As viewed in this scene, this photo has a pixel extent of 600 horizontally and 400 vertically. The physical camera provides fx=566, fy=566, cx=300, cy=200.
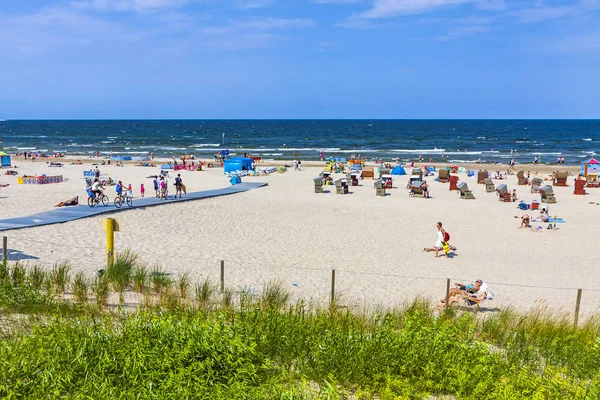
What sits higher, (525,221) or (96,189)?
(96,189)

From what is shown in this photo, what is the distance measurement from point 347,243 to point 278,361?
10.1m

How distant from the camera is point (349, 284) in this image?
37.8 ft

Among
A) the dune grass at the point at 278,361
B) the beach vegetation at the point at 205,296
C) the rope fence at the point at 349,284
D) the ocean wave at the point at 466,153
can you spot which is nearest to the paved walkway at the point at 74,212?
the rope fence at the point at 349,284

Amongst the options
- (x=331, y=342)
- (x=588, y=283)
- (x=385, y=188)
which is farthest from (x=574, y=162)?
(x=331, y=342)

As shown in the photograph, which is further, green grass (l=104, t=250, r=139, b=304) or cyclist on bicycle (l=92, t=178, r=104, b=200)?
cyclist on bicycle (l=92, t=178, r=104, b=200)

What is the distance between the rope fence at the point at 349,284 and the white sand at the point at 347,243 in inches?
1.5

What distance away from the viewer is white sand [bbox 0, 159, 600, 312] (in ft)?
38.4

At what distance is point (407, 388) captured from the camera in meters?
5.30

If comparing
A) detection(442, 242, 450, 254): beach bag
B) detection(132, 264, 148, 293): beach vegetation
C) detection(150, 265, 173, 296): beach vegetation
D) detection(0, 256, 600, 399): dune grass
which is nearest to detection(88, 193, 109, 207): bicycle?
detection(132, 264, 148, 293): beach vegetation

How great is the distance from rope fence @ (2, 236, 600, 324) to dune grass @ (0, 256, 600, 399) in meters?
3.27

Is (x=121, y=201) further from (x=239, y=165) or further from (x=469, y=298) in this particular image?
(x=239, y=165)

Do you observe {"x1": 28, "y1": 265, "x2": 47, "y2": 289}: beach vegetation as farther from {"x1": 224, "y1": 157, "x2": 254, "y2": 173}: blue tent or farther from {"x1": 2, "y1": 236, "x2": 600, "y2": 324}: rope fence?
{"x1": 224, "y1": 157, "x2": 254, "y2": 173}: blue tent

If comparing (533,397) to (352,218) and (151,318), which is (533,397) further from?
(352,218)

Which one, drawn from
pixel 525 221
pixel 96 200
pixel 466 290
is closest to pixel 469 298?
pixel 466 290
